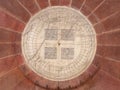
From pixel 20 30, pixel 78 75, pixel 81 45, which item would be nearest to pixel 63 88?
pixel 78 75

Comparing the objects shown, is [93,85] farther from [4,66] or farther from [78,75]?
[4,66]

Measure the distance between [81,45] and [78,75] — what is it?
184mm

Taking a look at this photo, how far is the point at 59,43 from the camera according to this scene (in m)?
2.26

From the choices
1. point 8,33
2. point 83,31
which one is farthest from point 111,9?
point 8,33

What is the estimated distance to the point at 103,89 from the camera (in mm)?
2199

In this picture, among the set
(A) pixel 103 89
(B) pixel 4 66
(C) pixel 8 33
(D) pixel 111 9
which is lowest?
(A) pixel 103 89

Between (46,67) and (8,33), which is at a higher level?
(8,33)

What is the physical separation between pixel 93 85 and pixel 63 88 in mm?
181

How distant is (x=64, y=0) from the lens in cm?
229

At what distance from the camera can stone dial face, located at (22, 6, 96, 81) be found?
2229 mm

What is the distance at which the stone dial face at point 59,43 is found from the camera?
2.23 metres

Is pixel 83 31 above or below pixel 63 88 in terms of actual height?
above

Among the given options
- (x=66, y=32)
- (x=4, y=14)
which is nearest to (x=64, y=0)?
(x=66, y=32)

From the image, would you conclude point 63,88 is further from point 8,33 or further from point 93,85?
point 8,33
